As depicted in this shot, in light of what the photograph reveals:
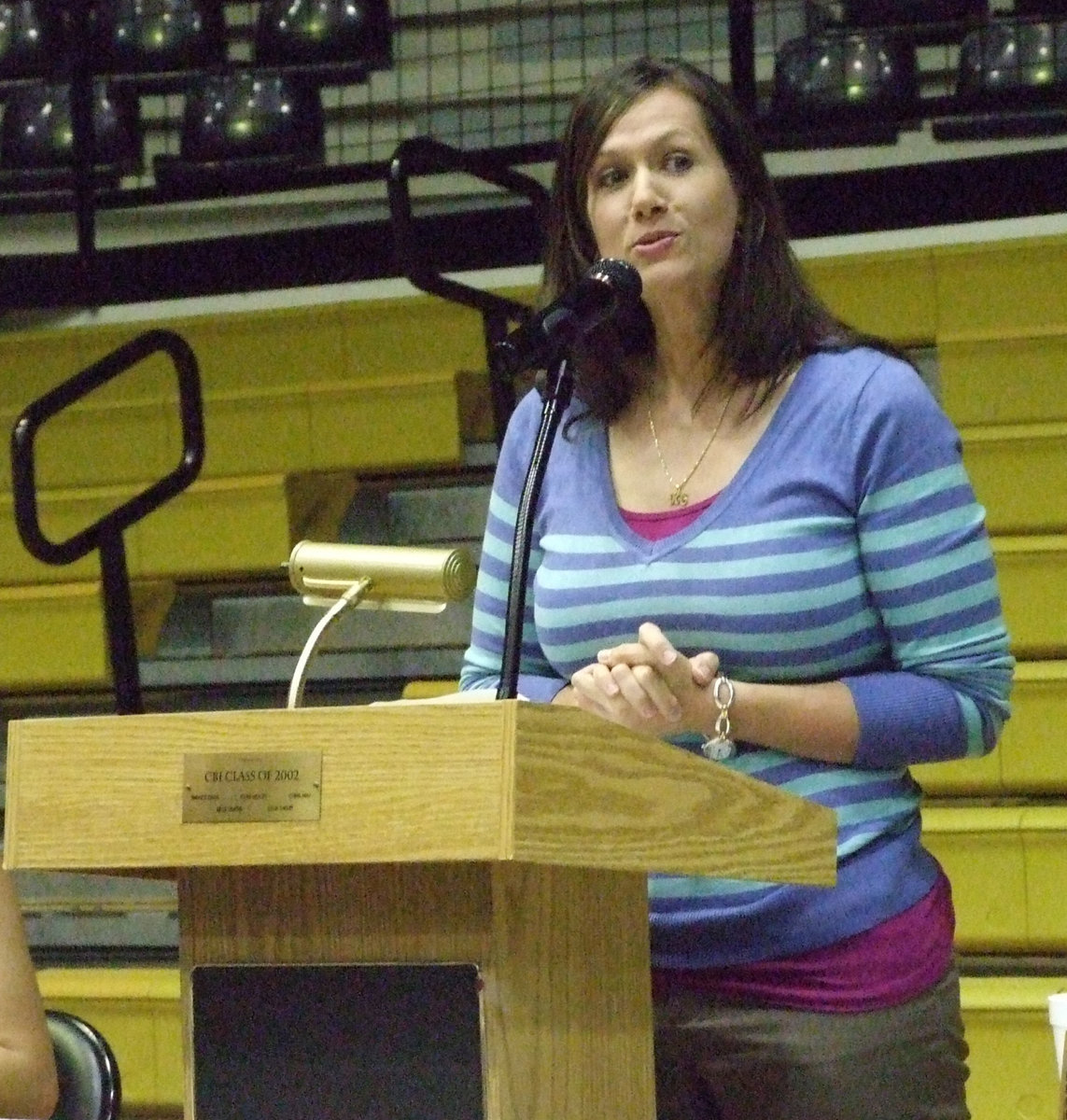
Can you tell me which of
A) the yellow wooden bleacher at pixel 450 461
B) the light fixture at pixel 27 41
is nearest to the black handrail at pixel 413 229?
the yellow wooden bleacher at pixel 450 461

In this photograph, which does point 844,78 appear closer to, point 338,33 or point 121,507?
point 338,33

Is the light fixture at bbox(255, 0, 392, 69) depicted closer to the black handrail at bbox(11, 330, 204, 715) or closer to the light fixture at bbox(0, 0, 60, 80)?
the light fixture at bbox(0, 0, 60, 80)

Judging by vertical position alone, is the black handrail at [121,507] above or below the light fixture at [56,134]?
below

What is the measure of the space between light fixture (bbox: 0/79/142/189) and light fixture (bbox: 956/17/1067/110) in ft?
6.44

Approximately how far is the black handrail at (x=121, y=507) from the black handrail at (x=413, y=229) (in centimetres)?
47

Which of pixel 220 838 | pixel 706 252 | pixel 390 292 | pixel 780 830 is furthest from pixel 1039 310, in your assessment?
pixel 220 838

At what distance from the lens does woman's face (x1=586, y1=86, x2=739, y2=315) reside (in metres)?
1.63

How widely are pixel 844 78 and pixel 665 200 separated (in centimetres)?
276

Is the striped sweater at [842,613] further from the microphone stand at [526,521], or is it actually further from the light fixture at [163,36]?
the light fixture at [163,36]

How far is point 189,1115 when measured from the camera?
1269mm

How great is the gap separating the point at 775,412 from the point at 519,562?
0.36 metres

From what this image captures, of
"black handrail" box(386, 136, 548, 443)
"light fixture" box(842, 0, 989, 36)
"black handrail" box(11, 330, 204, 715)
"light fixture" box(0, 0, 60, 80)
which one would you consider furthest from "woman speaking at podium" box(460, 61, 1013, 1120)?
"light fixture" box(0, 0, 60, 80)

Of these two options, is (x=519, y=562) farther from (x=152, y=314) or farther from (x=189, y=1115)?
(x=152, y=314)

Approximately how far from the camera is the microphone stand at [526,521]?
1307 millimetres
